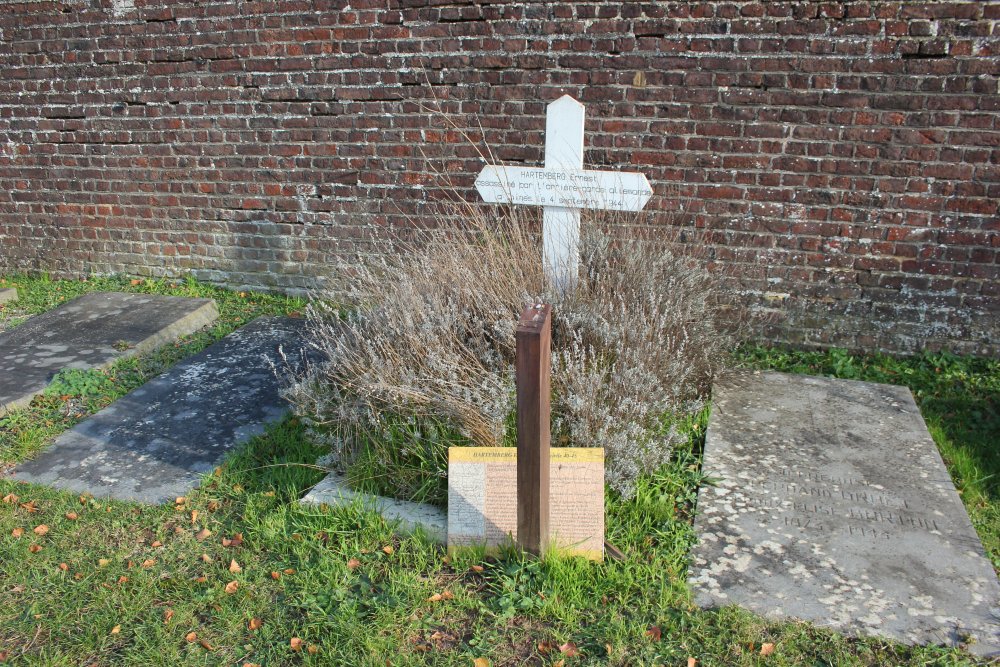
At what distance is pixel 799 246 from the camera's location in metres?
4.89

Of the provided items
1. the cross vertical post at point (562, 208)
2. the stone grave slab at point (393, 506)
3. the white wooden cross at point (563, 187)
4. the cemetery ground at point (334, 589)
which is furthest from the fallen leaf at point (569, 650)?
the white wooden cross at point (563, 187)

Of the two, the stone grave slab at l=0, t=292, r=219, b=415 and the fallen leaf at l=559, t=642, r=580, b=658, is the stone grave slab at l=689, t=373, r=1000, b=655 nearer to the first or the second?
the fallen leaf at l=559, t=642, r=580, b=658

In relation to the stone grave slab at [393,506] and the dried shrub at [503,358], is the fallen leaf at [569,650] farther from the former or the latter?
the dried shrub at [503,358]

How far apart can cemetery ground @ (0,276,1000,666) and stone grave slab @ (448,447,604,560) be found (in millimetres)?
86

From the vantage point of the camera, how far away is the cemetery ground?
2549 mm

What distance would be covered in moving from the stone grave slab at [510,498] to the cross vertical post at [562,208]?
1481 millimetres

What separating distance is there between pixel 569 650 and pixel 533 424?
Answer: 0.75 metres

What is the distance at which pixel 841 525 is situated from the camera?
3145 millimetres

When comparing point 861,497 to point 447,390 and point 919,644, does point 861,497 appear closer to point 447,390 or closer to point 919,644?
point 919,644

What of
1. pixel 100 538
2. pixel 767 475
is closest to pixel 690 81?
pixel 767 475

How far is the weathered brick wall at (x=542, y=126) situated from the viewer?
4527 millimetres

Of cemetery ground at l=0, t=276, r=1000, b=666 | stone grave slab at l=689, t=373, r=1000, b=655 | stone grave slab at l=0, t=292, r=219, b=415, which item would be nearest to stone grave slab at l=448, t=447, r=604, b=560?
cemetery ground at l=0, t=276, r=1000, b=666

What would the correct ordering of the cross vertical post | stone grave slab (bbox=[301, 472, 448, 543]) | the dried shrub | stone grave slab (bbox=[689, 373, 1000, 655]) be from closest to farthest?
stone grave slab (bbox=[689, 373, 1000, 655]) < stone grave slab (bbox=[301, 472, 448, 543]) < the dried shrub < the cross vertical post

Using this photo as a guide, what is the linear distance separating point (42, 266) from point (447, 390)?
4913 millimetres
